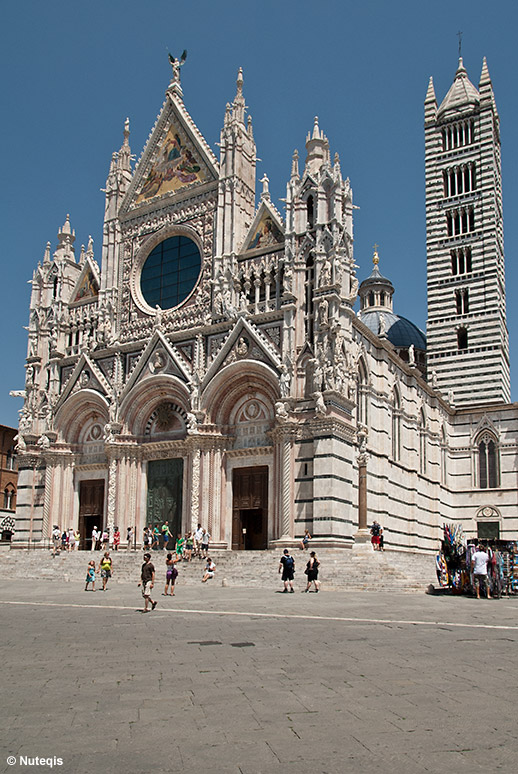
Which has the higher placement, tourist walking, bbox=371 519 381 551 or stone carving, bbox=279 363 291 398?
stone carving, bbox=279 363 291 398

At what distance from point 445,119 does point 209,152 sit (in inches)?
893

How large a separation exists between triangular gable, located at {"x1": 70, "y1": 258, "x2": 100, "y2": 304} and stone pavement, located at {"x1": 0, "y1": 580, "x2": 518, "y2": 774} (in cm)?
2524

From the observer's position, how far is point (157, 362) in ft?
109

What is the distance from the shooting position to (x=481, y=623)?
1373 cm

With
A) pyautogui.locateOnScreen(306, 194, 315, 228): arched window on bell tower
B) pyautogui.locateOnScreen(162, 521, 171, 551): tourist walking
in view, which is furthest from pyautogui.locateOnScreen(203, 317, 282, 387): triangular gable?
pyautogui.locateOnScreen(162, 521, 171, 551): tourist walking

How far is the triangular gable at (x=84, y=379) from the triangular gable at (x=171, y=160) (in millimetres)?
8029

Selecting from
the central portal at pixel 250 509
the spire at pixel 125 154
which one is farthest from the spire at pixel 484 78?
the central portal at pixel 250 509

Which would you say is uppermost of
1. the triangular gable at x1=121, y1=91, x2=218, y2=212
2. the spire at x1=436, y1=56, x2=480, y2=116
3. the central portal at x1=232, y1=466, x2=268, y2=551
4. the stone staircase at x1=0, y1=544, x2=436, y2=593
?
the spire at x1=436, y1=56, x2=480, y2=116

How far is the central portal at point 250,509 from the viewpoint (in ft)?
98.2

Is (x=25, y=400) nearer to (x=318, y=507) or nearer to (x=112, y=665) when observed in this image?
(x=318, y=507)

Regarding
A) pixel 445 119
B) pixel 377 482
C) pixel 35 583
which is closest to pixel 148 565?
pixel 35 583

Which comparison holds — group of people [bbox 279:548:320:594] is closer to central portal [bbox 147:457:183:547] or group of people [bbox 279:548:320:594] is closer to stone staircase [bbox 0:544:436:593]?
stone staircase [bbox 0:544:436:593]

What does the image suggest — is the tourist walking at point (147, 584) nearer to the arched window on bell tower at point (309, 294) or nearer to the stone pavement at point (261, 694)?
the stone pavement at point (261, 694)

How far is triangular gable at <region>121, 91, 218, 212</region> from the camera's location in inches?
1379
